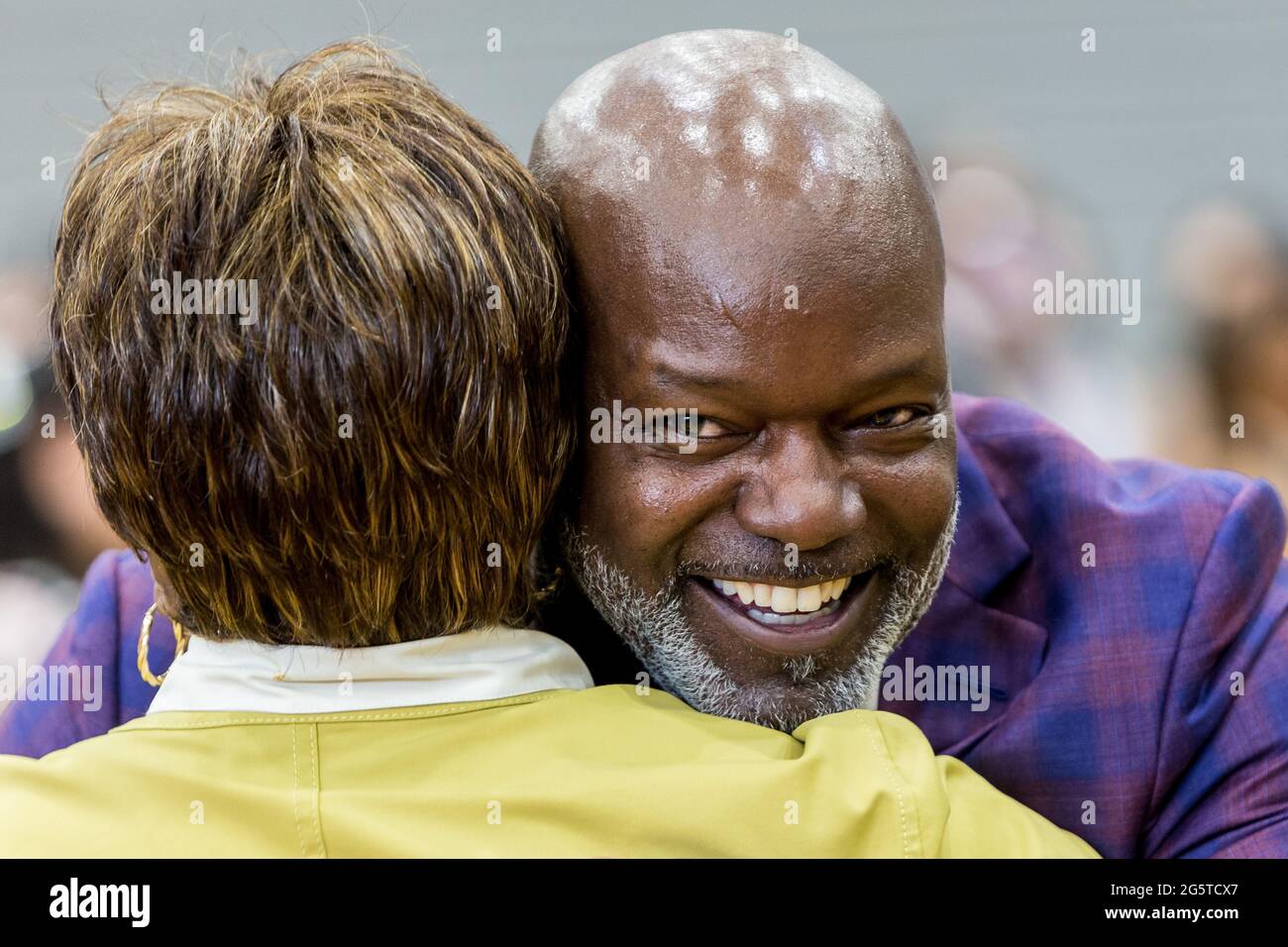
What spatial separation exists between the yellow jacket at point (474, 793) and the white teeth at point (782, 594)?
0.22 meters

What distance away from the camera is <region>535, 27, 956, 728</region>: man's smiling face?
49.3 inches

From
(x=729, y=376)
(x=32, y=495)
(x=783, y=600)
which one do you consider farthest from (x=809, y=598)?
(x=32, y=495)

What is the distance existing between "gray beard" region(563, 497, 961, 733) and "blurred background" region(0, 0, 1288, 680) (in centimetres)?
137

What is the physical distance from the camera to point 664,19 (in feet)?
8.04

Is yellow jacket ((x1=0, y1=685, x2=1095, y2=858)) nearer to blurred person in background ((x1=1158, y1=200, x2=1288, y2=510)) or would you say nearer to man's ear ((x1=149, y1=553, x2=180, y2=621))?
man's ear ((x1=149, y1=553, x2=180, y2=621))

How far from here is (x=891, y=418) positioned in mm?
1338

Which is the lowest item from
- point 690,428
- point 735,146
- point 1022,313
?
point 1022,313

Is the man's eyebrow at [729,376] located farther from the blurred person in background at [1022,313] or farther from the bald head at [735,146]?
the blurred person in background at [1022,313]

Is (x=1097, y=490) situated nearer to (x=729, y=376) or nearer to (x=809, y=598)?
(x=809, y=598)

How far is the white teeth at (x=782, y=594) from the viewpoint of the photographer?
1.35 metres

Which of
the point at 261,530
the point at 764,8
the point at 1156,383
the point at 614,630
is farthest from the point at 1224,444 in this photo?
the point at 261,530

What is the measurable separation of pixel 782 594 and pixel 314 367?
0.52 meters

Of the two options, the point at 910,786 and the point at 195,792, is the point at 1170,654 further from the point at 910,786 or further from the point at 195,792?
the point at 195,792

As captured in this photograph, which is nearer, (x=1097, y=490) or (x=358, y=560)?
(x=358, y=560)
